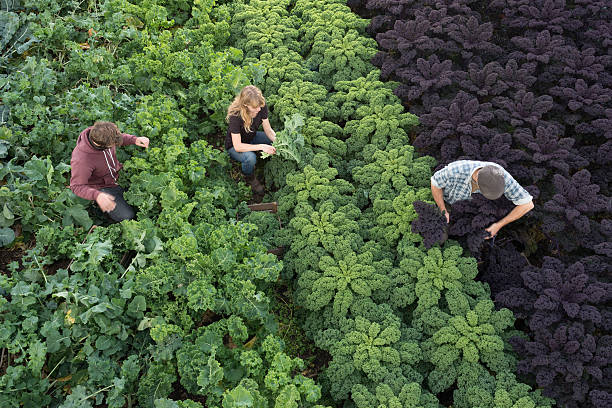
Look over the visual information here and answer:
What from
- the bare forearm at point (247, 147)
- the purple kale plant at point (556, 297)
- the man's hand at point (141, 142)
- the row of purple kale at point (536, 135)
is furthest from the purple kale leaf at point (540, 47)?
the man's hand at point (141, 142)

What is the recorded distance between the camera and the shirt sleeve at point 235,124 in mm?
5391

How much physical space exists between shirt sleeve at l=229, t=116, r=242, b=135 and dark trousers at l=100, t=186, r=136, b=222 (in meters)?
1.34

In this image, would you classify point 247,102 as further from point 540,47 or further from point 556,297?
point 540,47

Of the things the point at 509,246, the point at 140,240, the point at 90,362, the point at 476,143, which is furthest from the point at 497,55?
the point at 90,362

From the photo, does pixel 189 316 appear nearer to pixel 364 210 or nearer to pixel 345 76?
pixel 364 210

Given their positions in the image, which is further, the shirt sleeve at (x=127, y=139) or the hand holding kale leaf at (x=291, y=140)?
the hand holding kale leaf at (x=291, y=140)

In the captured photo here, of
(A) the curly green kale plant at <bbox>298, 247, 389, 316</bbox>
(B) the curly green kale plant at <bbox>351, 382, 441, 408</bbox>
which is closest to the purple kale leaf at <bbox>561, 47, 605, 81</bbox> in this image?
(A) the curly green kale plant at <bbox>298, 247, 389, 316</bbox>

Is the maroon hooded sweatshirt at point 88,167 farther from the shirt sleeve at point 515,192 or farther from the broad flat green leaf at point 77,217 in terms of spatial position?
the shirt sleeve at point 515,192

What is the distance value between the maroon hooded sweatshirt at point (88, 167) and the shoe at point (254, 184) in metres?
1.59

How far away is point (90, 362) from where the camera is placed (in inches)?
160

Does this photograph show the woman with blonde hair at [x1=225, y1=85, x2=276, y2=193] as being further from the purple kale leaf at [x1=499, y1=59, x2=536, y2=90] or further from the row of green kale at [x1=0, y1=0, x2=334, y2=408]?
the purple kale leaf at [x1=499, y1=59, x2=536, y2=90]

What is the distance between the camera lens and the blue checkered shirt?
4422 mm

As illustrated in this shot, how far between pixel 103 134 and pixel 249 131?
160cm

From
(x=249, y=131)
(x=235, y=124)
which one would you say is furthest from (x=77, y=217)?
(x=249, y=131)
